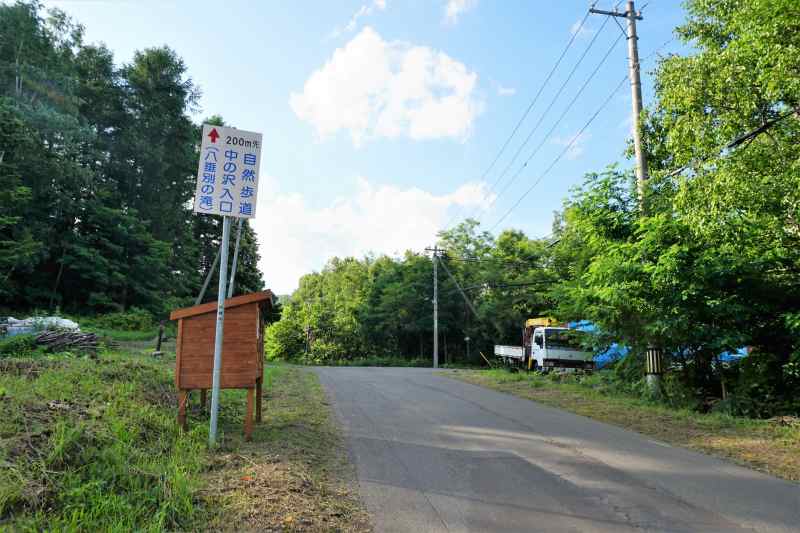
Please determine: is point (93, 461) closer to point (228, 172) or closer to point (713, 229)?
point (228, 172)

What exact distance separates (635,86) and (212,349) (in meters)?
12.7

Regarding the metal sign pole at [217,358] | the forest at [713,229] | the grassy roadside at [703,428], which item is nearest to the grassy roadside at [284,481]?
the metal sign pole at [217,358]

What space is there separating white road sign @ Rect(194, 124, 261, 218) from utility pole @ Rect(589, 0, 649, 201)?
9400 mm

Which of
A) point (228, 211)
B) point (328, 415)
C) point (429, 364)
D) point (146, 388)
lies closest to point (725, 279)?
point (328, 415)

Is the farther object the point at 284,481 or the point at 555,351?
the point at 555,351

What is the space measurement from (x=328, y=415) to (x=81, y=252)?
28.1 m

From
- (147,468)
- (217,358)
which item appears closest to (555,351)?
(217,358)

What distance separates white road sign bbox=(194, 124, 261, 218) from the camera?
5875mm

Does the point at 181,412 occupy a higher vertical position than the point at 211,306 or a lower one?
lower

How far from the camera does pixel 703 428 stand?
26.2 feet

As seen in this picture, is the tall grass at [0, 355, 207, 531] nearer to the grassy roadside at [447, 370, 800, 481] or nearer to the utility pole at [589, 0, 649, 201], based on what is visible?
the grassy roadside at [447, 370, 800, 481]

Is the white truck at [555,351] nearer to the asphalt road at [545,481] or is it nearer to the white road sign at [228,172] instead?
the asphalt road at [545,481]

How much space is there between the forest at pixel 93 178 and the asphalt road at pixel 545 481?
2267cm

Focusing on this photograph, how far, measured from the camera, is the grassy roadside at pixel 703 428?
20.2 ft
